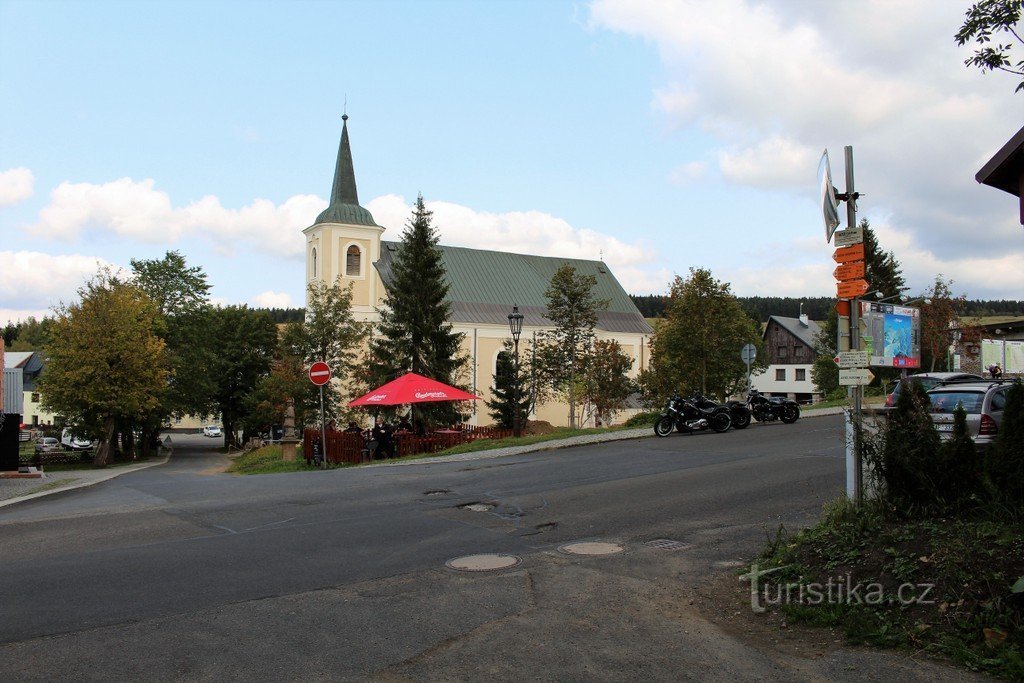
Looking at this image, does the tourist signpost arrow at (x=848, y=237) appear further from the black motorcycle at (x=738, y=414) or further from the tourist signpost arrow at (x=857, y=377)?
the black motorcycle at (x=738, y=414)

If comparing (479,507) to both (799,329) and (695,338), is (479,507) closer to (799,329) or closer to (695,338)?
(695,338)

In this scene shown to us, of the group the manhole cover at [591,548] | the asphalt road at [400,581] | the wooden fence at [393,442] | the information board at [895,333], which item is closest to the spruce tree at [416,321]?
the wooden fence at [393,442]

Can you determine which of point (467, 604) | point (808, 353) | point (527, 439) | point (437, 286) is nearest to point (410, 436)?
point (527, 439)

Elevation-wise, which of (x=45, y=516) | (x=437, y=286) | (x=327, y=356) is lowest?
(x=45, y=516)

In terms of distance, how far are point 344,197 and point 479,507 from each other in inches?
1927

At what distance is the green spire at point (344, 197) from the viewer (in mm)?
55750

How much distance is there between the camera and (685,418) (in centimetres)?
2253

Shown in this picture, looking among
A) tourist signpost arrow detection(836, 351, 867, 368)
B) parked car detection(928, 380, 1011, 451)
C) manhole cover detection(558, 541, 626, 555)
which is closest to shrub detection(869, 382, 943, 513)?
tourist signpost arrow detection(836, 351, 867, 368)

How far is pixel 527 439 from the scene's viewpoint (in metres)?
22.8

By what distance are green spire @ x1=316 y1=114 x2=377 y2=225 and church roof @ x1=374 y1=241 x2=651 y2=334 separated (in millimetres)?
3084

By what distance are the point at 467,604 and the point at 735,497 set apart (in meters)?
5.97

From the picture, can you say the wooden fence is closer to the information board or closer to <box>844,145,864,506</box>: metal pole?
the information board

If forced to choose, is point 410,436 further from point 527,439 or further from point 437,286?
point 437,286

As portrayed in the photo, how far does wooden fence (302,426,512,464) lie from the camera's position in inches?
955
